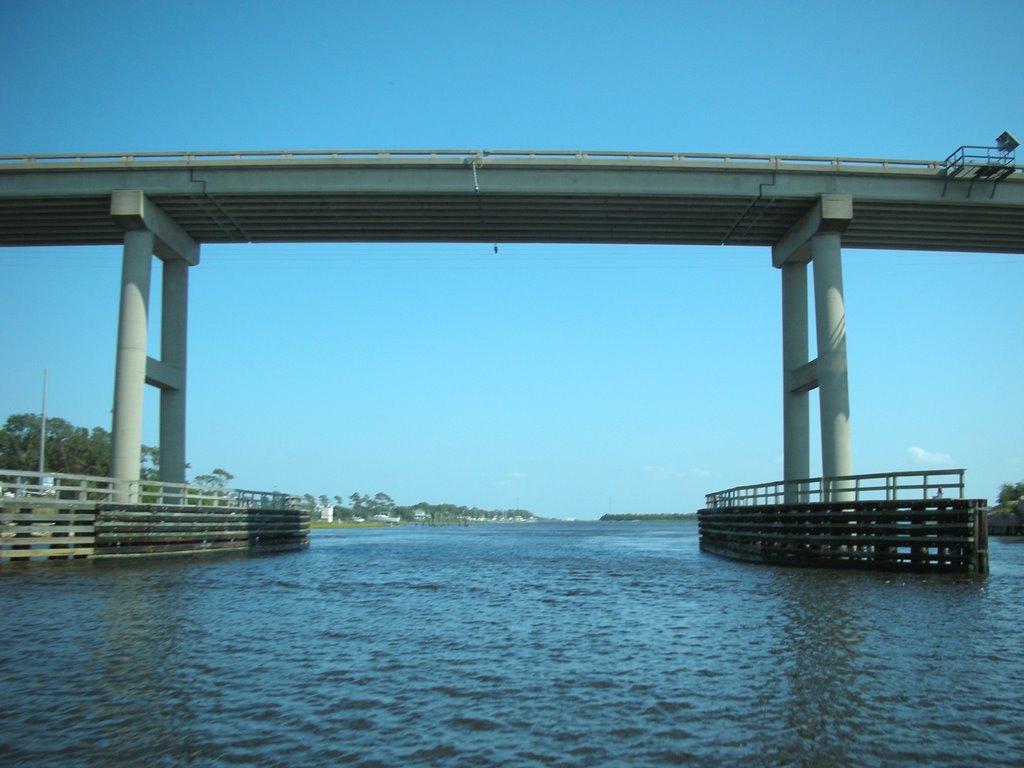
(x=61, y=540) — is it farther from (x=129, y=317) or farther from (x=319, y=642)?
(x=319, y=642)

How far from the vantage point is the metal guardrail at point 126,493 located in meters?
22.4

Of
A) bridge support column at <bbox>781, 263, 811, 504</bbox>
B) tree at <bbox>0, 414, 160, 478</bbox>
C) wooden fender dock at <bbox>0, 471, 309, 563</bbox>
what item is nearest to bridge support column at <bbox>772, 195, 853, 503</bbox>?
bridge support column at <bbox>781, 263, 811, 504</bbox>

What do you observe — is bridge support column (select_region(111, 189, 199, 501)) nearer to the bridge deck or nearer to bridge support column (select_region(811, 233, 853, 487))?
the bridge deck

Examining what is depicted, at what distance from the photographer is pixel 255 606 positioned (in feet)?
46.7

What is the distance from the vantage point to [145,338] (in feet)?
102

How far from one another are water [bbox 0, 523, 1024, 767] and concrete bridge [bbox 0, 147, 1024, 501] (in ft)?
53.8

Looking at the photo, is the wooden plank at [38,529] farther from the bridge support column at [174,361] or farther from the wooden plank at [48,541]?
the bridge support column at [174,361]

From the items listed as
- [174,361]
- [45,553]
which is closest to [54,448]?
[174,361]

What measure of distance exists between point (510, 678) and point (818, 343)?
24.8m

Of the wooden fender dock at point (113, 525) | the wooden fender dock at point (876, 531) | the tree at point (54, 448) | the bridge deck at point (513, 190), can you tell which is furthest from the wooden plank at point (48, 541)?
the tree at point (54, 448)

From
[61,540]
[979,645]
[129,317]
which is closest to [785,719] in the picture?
[979,645]

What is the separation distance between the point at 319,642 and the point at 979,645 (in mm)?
8299

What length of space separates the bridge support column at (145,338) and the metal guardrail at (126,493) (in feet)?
1.36

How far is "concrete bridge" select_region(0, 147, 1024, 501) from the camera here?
3077 cm
